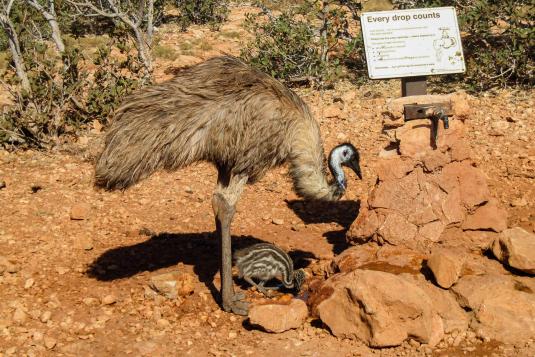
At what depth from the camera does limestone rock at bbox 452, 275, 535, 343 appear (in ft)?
13.5

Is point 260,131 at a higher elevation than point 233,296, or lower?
higher

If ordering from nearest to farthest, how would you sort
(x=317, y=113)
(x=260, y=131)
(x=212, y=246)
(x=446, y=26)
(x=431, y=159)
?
(x=260, y=131) → (x=431, y=159) → (x=446, y=26) → (x=212, y=246) → (x=317, y=113)

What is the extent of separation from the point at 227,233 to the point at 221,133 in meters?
0.79

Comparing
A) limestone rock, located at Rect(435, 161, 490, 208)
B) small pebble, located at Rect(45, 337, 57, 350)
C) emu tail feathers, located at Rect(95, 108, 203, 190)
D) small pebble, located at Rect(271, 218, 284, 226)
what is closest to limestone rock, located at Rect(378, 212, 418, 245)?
limestone rock, located at Rect(435, 161, 490, 208)

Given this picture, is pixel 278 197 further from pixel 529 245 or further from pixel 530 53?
pixel 530 53

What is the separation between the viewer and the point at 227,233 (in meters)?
4.76

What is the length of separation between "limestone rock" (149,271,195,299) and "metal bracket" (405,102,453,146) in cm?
222

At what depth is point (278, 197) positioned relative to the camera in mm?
7047

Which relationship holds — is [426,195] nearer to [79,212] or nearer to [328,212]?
[328,212]

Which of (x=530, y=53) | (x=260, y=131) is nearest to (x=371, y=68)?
(x=260, y=131)

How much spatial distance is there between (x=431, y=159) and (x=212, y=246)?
220 cm

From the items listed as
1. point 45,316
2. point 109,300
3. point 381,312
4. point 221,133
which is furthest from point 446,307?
point 45,316

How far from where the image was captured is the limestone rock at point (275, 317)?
429 cm

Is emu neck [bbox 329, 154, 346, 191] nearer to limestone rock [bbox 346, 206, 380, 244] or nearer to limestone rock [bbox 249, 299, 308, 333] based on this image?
limestone rock [bbox 346, 206, 380, 244]
